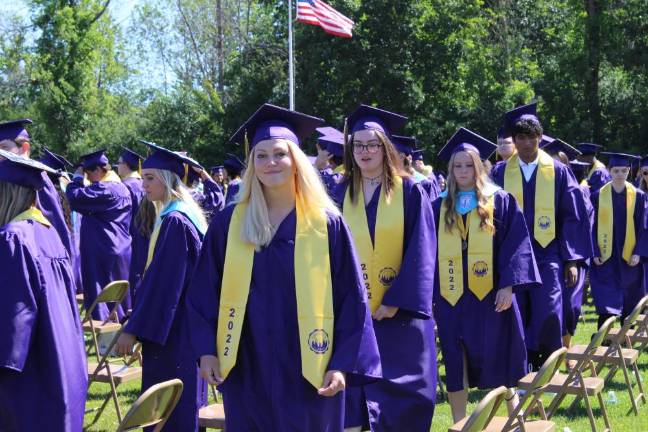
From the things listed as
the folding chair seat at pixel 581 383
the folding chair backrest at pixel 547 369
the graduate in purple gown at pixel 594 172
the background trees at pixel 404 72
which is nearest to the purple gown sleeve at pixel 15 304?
the folding chair backrest at pixel 547 369

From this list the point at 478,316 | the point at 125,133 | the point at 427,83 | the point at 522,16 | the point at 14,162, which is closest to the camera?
the point at 14,162

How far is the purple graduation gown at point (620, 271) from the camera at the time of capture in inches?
366

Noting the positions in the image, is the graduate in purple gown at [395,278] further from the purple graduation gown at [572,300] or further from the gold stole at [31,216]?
the purple graduation gown at [572,300]

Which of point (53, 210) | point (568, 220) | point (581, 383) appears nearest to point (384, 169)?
point (581, 383)

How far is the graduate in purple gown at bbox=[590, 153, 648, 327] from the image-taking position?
31.0 feet

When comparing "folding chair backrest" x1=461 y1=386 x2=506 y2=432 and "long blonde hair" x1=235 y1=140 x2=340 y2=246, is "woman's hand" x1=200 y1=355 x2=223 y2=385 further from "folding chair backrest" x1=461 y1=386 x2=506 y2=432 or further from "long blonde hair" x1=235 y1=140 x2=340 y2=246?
"folding chair backrest" x1=461 y1=386 x2=506 y2=432

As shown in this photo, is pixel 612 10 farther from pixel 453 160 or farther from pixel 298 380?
pixel 298 380

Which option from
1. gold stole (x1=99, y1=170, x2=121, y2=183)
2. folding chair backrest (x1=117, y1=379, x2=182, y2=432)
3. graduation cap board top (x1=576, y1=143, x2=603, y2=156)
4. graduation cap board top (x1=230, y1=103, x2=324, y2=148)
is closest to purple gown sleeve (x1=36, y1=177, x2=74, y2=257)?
gold stole (x1=99, y1=170, x2=121, y2=183)

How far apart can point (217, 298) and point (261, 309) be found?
189 mm

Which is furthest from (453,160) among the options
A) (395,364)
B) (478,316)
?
(395,364)

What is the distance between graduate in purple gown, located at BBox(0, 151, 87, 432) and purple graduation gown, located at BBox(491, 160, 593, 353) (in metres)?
3.81

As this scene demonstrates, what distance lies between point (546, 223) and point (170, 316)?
10.9ft

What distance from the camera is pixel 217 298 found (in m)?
3.38

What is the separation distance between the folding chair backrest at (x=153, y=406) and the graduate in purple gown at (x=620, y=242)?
6506 millimetres
